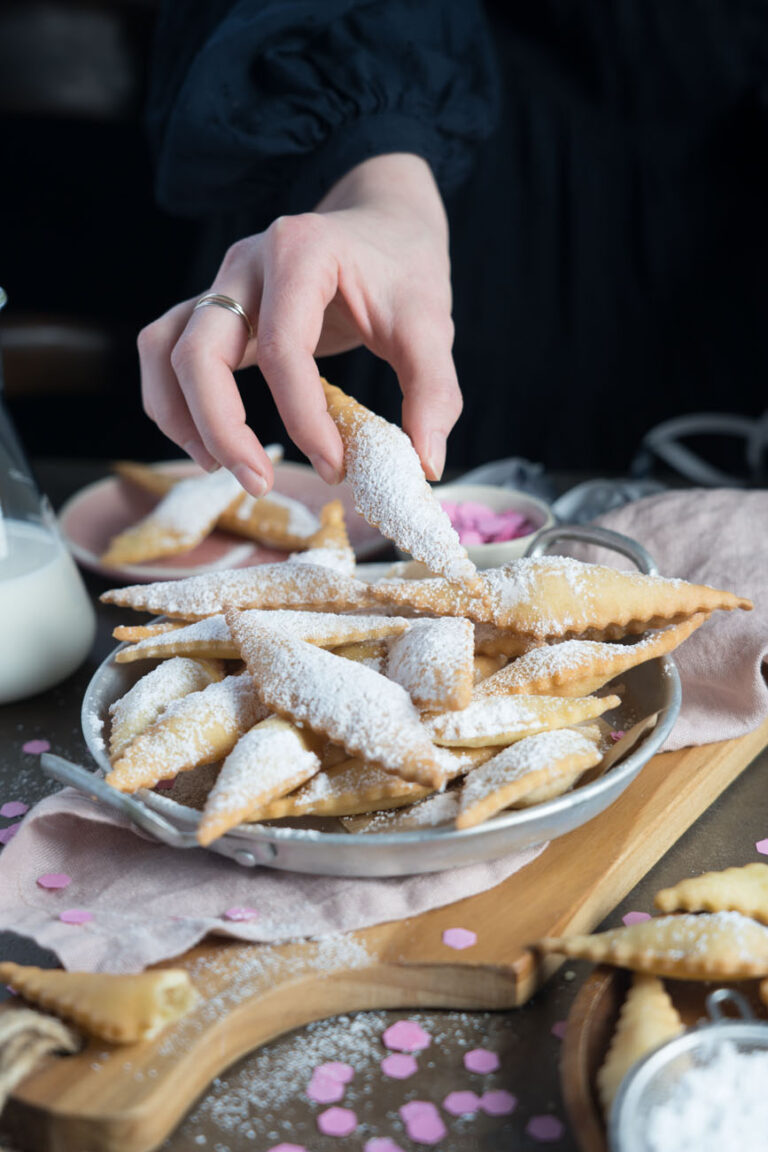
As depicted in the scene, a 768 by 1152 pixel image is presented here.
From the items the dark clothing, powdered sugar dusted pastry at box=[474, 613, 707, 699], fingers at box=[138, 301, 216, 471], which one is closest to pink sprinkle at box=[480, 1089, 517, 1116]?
powdered sugar dusted pastry at box=[474, 613, 707, 699]

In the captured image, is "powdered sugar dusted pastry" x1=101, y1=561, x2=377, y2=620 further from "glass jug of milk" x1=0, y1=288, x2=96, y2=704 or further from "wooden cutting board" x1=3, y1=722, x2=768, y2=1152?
"wooden cutting board" x1=3, y1=722, x2=768, y2=1152

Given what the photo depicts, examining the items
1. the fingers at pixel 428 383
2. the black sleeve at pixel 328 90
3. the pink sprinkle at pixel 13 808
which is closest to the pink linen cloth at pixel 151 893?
the pink sprinkle at pixel 13 808

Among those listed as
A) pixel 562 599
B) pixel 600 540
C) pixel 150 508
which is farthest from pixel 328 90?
pixel 562 599

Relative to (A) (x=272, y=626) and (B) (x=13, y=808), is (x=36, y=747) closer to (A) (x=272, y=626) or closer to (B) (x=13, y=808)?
(B) (x=13, y=808)

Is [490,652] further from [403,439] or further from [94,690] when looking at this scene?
[94,690]

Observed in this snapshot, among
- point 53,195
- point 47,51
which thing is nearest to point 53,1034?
point 47,51
